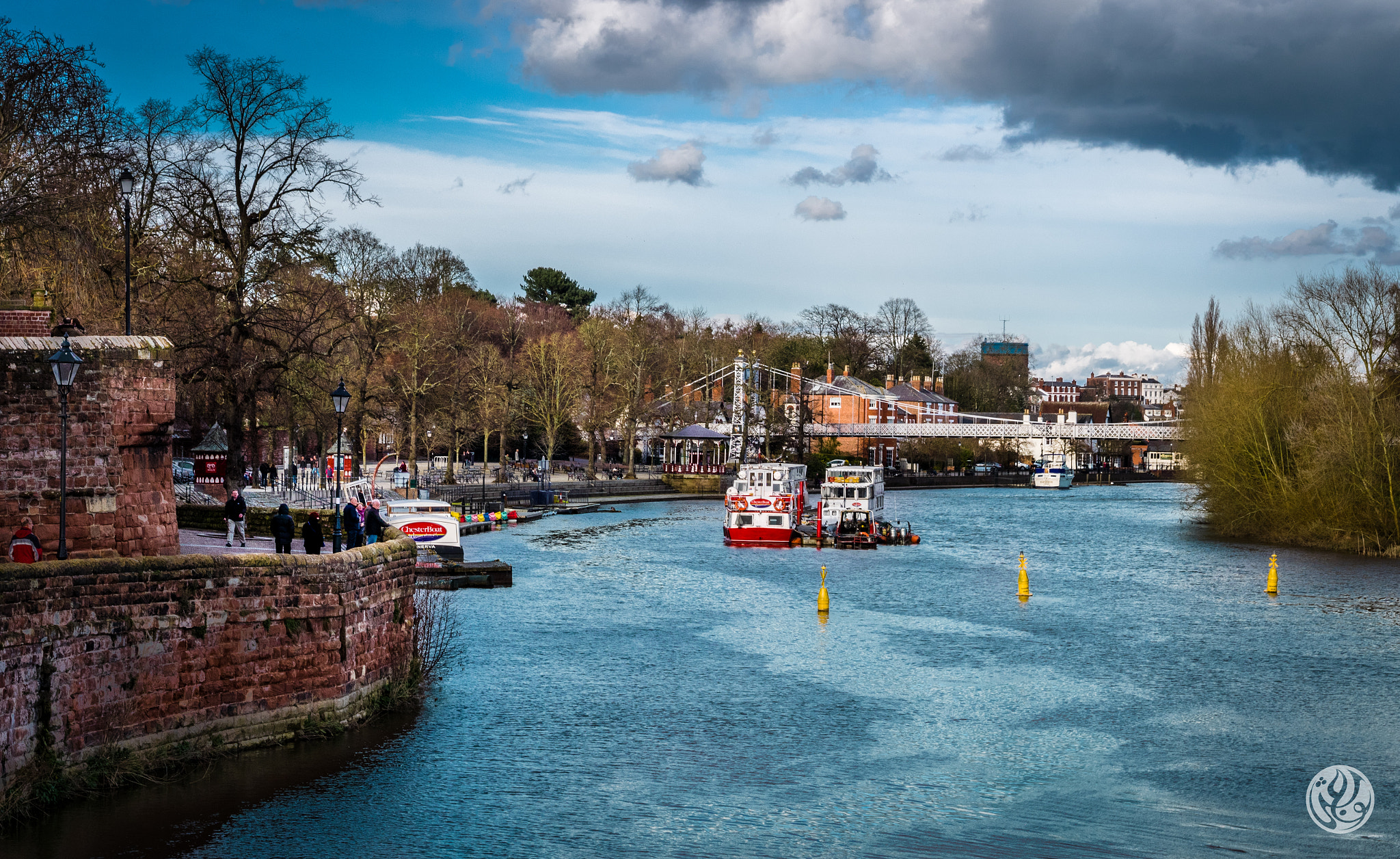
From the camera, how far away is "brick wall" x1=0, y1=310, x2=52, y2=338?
17.5 meters

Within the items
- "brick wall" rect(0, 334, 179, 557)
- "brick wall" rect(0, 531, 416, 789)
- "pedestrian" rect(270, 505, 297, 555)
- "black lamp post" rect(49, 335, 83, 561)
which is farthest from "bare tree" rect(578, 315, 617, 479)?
"black lamp post" rect(49, 335, 83, 561)

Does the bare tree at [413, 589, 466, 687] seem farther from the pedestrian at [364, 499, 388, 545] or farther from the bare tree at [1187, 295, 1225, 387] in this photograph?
the bare tree at [1187, 295, 1225, 387]

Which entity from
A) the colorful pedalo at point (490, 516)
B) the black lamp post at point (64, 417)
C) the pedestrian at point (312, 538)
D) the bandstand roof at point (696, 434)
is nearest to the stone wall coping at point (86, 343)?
the black lamp post at point (64, 417)

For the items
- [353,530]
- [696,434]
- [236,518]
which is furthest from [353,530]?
[696,434]

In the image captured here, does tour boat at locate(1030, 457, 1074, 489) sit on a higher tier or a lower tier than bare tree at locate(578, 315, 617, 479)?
lower

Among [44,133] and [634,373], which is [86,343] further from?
[634,373]

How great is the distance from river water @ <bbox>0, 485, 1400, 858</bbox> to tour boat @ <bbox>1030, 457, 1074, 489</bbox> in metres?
86.1

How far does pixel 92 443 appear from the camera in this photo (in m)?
16.6

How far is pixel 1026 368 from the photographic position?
19325 centimetres

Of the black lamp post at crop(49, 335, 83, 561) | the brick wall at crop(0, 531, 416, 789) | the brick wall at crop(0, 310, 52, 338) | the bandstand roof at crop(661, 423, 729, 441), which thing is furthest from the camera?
the bandstand roof at crop(661, 423, 729, 441)

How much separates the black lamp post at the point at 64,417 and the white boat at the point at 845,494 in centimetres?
4234

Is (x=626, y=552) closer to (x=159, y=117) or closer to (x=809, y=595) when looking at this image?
(x=809, y=595)

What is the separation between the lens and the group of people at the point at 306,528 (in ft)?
70.9

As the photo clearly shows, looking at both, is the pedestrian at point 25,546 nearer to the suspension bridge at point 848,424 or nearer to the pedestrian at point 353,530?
the pedestrian at point 353,530
